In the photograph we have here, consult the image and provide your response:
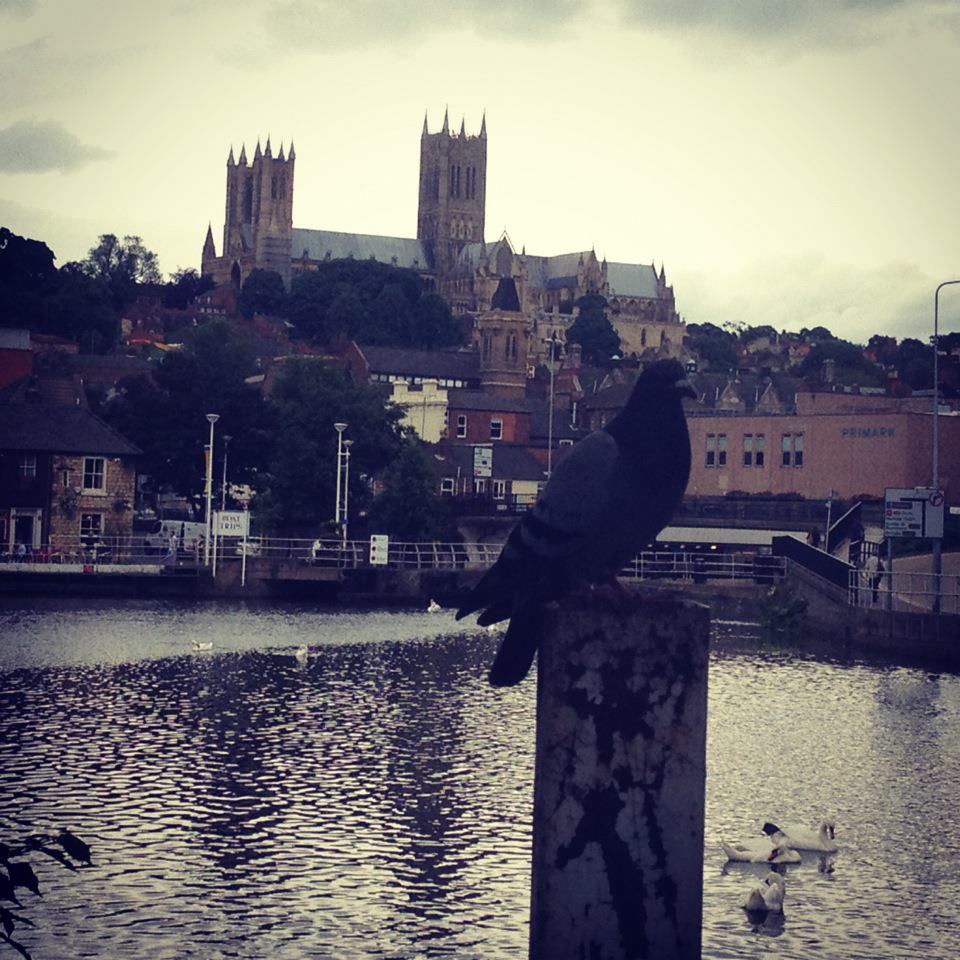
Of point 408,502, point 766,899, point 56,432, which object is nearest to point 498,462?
point 408,502

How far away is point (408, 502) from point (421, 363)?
60701 millimetres

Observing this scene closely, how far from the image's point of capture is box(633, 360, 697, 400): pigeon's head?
416 inches

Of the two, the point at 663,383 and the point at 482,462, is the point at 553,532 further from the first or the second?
the point at 482,462

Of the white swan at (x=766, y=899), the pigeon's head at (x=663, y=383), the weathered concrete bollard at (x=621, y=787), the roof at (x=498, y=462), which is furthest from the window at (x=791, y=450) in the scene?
the weathered concrete bollard at (x=621, y=787)

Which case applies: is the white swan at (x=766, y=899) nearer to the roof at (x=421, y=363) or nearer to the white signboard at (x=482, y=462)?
the white signboard at (x=482, y=462)

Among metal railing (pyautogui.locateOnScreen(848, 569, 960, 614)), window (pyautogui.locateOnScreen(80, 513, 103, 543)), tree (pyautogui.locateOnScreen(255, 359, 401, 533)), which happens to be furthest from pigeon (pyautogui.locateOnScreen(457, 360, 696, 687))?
tree (pyautogui.locateOnScreen(255, 359, 401, 533))

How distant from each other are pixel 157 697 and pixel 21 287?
506 ft

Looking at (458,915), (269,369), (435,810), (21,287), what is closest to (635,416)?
(458,915)

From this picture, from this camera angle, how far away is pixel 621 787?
9.11 m

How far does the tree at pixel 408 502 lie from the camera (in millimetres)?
94000

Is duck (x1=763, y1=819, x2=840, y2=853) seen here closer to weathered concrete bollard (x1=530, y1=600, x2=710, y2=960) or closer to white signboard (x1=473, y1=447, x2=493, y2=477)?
weathered concrete bollard (x1=530, y1=600, x2=710, y2=960)

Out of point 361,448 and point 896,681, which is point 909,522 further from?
point 361,448

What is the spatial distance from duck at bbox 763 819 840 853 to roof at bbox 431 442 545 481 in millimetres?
90527

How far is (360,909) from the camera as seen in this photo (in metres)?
19.2
